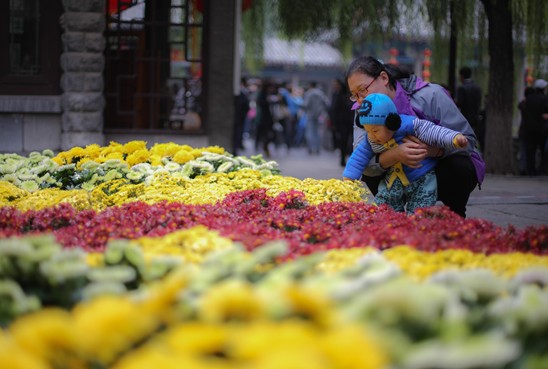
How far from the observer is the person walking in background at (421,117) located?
6.02 metres

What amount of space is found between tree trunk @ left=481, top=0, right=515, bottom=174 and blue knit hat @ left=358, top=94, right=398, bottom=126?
1176 cm

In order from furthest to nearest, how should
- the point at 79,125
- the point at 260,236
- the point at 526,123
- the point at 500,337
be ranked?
1. the point at 526,123
2. the point at 79,125
3. the point at 260,236
4. the point at 500,337

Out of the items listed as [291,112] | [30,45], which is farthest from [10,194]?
[291,112]

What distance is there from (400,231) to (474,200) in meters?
8.21

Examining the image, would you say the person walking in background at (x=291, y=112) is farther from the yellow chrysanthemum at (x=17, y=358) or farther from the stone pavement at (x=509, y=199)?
the yellow chrysanthemum at (x=17, y=358)

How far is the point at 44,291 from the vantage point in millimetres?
3141

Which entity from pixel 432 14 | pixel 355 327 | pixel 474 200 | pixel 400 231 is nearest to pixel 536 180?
pixel 432 14

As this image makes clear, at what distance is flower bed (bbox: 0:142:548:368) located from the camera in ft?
7.50

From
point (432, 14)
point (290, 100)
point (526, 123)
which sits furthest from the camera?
point (290, 100)

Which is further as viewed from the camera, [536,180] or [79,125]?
[536,180]

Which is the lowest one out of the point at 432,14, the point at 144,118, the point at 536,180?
Answer: the point at 536,180

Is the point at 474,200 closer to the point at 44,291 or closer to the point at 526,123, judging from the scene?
the point at 526,123

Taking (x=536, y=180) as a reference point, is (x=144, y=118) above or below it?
above

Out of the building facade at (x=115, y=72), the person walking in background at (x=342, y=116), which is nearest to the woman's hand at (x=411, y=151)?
the building facade at (x=115, y=72)
